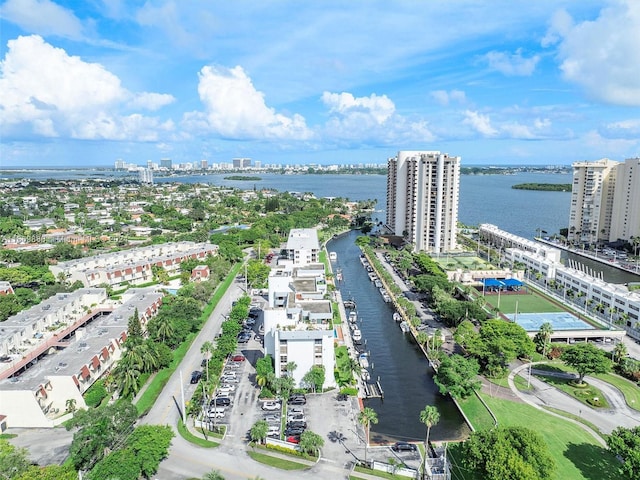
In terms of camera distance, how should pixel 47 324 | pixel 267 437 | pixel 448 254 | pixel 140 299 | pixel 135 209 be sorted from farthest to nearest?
pixel 135 209 → pixel 448 254 → pixel 140 299 → pixel 47 324 → pixel 267 437

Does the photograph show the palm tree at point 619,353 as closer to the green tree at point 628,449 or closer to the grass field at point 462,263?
the green tree at point 628,449

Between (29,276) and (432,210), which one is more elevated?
(432,210)

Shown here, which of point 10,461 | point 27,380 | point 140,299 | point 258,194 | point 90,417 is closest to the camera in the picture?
point 10,461

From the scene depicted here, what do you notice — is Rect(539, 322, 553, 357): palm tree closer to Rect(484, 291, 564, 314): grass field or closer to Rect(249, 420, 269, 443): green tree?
Rect(484, 291, 564, 314): grass field

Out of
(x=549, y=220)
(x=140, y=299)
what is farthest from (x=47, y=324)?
(x=549, y=220)

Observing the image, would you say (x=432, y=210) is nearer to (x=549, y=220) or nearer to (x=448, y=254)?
(x=448, y=254)
